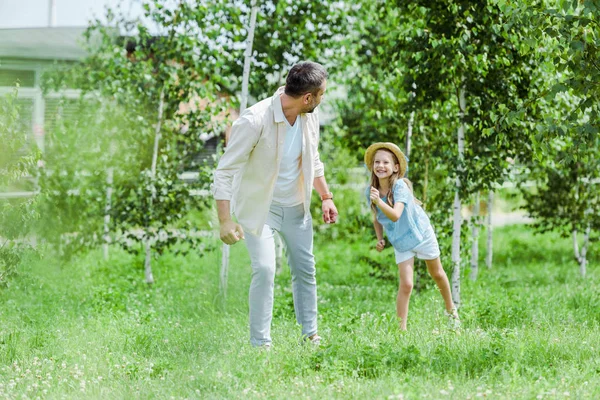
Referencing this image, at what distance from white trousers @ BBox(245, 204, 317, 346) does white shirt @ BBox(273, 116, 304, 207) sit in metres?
0.06

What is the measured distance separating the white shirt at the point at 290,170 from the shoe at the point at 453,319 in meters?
1.57

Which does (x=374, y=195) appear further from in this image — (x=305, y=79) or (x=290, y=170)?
(x=305, y=79)

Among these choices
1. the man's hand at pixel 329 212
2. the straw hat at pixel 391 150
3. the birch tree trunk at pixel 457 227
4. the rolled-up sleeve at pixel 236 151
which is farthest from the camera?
the birch tree trunk at pixel 457 227

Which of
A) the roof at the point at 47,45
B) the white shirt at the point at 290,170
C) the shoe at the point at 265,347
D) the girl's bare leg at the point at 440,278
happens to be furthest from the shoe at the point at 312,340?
the roof at the point at 47,45

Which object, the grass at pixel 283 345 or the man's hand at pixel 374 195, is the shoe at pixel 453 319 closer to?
the grass at pixel 283 345

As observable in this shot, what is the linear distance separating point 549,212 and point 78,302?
683cm

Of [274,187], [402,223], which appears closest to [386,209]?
[402,223]

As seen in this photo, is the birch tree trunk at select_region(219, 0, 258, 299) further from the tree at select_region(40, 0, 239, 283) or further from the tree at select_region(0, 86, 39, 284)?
the tree at select_region(0, 86, 39, 284)

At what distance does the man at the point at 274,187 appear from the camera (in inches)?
194

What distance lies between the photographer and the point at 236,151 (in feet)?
16.2

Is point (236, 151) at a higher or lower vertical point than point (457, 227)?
higher

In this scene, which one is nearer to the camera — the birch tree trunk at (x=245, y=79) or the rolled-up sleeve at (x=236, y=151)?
the rolled-up sleeve at (x=236, y=151)

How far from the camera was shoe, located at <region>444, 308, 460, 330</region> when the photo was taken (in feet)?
19.1

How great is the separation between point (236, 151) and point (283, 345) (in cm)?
133
